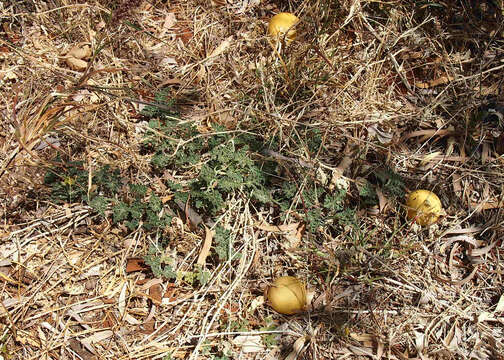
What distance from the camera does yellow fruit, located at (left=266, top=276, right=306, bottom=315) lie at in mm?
2494

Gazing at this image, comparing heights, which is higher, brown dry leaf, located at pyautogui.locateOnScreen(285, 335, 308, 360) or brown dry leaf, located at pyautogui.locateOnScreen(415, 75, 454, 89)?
brown dry leaf, located at pyautogui.locateOnScreen(415, 75, 454, 89)

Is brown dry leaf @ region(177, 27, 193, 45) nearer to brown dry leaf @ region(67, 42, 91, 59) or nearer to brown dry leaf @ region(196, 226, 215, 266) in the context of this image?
brown dry leaf @ region(67, 42, 91, 59)

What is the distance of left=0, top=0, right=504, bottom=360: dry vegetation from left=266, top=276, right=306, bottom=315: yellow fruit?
0.09 m

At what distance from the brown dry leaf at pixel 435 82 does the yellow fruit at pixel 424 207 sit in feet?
3.03

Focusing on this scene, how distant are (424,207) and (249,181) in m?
0.99

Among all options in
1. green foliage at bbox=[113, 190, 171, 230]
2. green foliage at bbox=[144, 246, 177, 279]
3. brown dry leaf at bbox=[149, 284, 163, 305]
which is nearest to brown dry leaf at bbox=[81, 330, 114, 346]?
brown dry leaf at bbox=[149, 284, 163, 305]

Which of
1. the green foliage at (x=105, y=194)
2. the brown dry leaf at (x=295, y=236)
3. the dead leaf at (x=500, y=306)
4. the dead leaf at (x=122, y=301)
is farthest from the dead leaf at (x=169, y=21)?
the dead leaf at (x=500, y=306)

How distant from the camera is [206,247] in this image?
8.80 ft

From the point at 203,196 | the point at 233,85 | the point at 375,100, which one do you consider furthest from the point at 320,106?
the point at 203,196

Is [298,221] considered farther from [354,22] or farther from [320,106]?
[354,22]

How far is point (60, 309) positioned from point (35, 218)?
0.56 meters

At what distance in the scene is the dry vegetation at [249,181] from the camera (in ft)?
8.34

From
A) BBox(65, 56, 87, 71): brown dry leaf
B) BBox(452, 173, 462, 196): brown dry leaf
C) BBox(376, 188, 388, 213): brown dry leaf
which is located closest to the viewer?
BBox(376, 188, 388, 213): brown dry leaf

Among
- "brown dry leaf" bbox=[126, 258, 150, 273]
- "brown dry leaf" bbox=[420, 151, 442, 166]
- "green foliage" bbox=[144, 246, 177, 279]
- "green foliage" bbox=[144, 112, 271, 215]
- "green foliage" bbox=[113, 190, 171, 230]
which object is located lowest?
"brown dry leaf" bbox=[126, 258, 150, 273]
